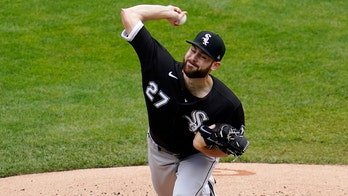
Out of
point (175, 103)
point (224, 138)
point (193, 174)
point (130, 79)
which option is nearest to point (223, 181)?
point (193, 174)

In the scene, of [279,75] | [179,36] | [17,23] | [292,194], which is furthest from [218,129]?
[17,23]

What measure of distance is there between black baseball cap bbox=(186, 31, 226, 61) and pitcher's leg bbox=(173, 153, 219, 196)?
2.78 feet

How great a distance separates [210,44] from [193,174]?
105 centimetres

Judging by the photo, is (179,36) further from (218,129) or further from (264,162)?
(218,129)

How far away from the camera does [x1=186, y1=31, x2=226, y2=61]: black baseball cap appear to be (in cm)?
518

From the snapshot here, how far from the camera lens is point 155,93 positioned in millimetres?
5352

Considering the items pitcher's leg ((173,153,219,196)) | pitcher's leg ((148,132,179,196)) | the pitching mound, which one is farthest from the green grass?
pitcher's leg ((173,153,219,196))

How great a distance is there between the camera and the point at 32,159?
8031 millimetres

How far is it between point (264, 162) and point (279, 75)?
346 centimetres

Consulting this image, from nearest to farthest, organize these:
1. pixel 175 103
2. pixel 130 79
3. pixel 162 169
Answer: pixel 175 103 < pixel 162 169 < pixel 130 79

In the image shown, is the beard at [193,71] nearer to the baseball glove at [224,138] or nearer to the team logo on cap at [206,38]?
→ the team logo on cap at [206,38]

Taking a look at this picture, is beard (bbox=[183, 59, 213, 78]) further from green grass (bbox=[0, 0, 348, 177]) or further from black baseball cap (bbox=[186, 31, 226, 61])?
green grass (bbox=[0, 0, 348, 177])

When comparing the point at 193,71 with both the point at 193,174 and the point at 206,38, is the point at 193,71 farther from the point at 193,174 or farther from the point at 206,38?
the point at 193,174

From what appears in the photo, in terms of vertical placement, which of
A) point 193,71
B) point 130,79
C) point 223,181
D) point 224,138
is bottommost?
point 130,79
